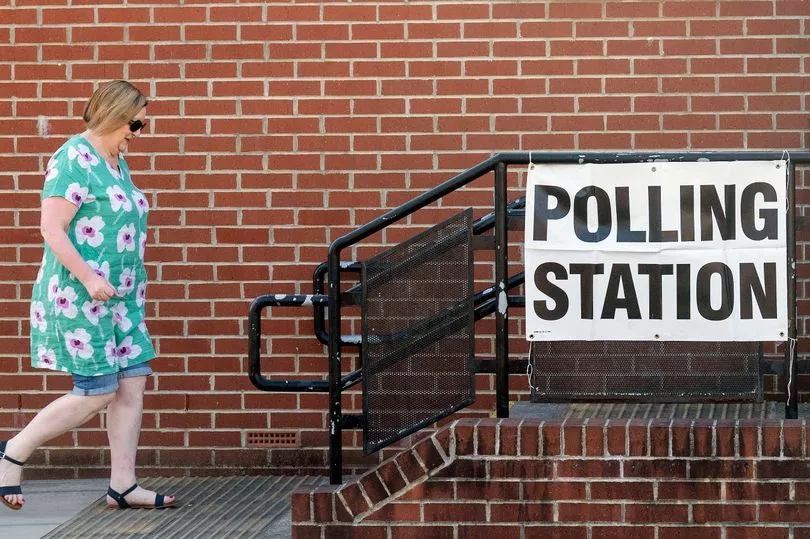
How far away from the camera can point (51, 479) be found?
741cm

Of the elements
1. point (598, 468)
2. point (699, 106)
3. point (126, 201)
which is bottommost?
point (598, 468)

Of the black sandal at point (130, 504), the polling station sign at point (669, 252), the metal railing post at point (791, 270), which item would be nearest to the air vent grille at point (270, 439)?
the black sandal at point (130, 504)

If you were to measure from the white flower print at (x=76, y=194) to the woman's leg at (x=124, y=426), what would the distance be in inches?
33.7

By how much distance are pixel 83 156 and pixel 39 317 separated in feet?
2.45

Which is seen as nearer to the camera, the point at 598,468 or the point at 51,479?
the point at 598,468

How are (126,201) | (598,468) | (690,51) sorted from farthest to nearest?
(690,51) → (126,201) → (598,468)

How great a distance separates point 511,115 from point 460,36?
0.48 m

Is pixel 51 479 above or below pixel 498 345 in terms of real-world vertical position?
below

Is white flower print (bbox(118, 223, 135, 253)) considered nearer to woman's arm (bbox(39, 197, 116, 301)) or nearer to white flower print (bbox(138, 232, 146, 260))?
white flower print (bbox(138, 232, 146, 260))

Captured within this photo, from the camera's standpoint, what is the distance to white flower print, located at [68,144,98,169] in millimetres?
6125

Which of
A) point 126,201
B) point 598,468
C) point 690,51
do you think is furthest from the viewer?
point 690,51

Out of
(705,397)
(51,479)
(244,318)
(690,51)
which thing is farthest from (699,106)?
(51,479)

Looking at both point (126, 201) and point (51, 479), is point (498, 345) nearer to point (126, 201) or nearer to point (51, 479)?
point (126, 201)

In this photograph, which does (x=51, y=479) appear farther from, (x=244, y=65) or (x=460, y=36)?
(x=460, y=36)
